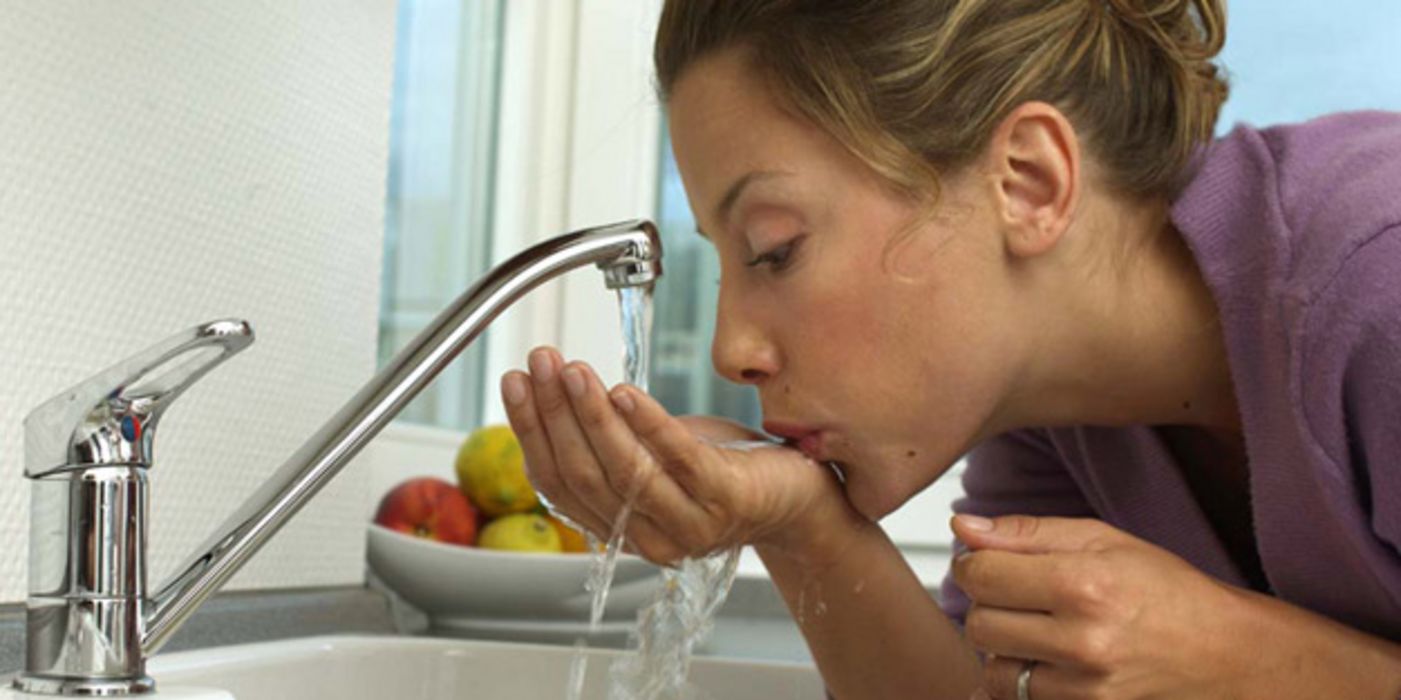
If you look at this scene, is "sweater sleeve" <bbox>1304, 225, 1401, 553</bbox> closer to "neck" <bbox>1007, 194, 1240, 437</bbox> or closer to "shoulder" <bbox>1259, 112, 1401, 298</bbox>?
"shoulder" <bbox>1259, 112, 1401, 298</bbox>

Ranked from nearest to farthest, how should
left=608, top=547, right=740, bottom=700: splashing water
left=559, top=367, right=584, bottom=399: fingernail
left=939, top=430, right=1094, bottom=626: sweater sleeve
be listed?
left=559, top=367, right=584, bottom=399: fingernail < left=608, top=547, right=740, bottom=700: splashing water < left=939, top=430, right=1094, bottom=626: sweater sleeve

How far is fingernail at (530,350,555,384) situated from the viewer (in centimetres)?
85

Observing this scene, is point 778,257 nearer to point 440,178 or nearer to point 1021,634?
point 1021,634

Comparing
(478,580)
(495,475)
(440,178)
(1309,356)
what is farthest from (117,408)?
(440,178)

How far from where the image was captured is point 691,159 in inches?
37.5

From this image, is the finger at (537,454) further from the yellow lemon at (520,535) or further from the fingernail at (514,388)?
the yellow lemon at (520,535)

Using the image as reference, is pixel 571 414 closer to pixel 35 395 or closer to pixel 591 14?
pixel 35 395

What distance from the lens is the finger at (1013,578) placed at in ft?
2.80

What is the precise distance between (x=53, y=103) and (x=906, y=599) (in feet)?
2.00

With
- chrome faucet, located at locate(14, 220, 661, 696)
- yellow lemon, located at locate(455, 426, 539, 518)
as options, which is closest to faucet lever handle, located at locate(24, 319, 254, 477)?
chrome faucet, located at locate(14, 220, 661, 696)

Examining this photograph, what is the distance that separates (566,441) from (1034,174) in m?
0.30

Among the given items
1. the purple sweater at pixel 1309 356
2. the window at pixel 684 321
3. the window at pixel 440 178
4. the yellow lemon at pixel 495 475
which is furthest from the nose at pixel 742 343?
the window at pixel 684 321

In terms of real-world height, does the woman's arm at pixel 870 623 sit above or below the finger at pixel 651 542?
below

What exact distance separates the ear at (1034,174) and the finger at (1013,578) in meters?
0.19
